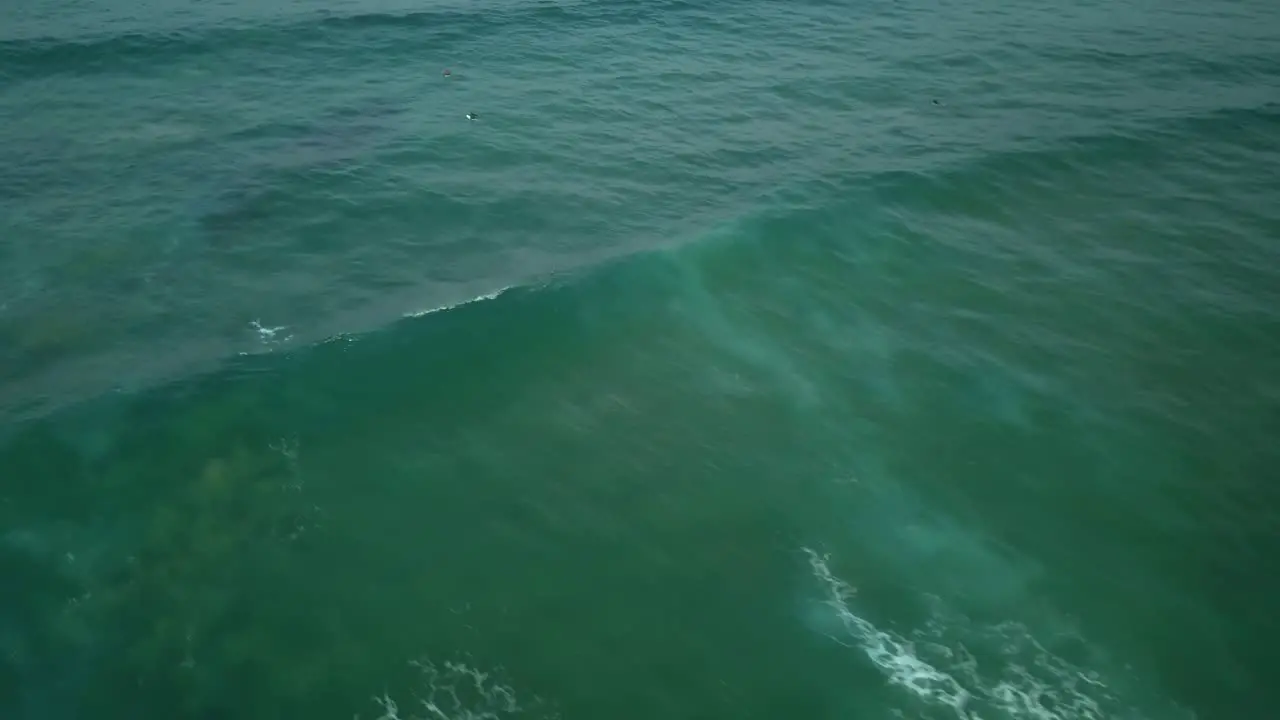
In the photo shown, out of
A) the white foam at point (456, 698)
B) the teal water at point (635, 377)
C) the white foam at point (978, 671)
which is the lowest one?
the white foam at point (456, 698)

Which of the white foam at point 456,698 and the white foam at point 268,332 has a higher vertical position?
the white foam at point 268,332

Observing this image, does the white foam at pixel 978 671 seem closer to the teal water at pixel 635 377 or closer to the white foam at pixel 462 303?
the teal water at pixel 635 377

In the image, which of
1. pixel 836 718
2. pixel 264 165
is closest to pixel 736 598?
pixel 836 718

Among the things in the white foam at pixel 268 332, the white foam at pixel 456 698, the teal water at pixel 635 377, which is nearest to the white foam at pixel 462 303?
the teal water at pixel 635 377

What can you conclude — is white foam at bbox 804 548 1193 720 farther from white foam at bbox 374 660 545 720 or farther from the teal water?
white foam at bbox 374 660 545 720

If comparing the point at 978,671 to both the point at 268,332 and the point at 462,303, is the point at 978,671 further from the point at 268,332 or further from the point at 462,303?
the point at 268,332

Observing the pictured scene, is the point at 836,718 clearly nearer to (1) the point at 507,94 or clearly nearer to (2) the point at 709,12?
(1) the point at 507,94
